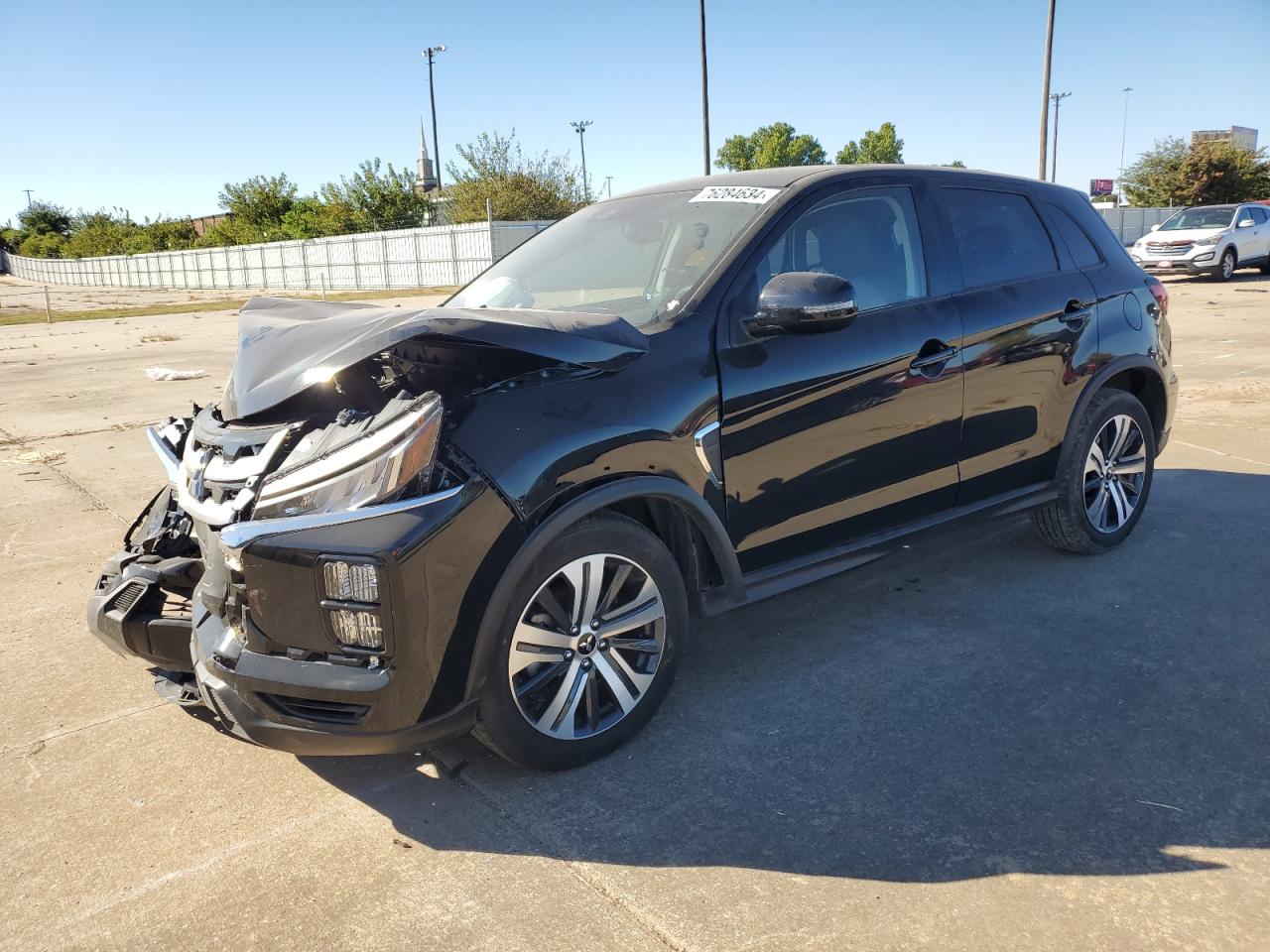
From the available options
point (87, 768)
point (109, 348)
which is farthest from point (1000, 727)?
point (109, 348)

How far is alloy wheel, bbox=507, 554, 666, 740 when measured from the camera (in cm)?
293

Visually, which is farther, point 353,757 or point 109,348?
point 109,348

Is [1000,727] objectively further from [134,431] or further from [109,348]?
[109,348]

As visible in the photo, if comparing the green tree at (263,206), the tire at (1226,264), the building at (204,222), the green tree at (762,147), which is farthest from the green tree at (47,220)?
the tire at (1226,264)

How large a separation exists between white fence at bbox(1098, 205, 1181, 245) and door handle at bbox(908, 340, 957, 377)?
46.6 meters

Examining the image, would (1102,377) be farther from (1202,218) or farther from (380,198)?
(380,198)

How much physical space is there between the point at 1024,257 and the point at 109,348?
16690 mm

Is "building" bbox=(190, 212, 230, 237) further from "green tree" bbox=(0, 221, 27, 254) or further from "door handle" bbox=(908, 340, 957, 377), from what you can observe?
"door handle" bbox=(908, 340, 957, 377)

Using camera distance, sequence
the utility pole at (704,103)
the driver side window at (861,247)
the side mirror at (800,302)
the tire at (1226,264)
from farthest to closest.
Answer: the utility pole at (704,103) → the tire at (1226,264) → the driver side window at (861,247) → the side mirror at (800,302)

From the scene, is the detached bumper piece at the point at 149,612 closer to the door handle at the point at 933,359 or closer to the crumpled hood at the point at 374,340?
the crumpled hood at the point at 374,340

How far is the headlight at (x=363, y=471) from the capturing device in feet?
8.55

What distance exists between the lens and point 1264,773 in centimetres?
298

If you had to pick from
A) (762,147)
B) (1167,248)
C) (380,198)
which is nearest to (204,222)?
(380,198)

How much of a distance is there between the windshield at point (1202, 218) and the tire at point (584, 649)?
80.4 feet
